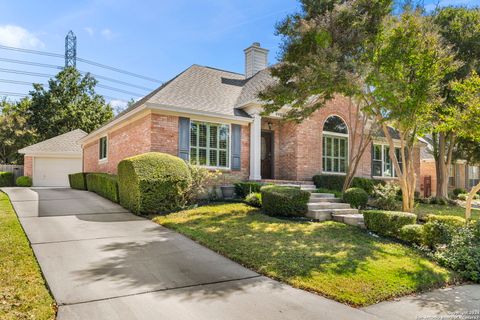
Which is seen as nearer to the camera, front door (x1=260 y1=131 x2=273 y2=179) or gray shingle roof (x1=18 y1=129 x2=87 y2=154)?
front door (x1=260 y1=131 x2=273 y2=179)

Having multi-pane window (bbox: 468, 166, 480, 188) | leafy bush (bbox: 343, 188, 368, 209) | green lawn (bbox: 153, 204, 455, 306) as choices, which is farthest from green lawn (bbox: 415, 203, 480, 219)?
multi-pane window (bbox: 468, 166, 480, 188)

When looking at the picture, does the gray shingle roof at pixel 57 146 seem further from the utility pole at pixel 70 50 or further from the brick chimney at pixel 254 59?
the utility pole at pixel 70 50

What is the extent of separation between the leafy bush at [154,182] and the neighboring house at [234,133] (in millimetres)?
1807

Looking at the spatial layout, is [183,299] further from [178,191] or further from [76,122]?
[76,122]

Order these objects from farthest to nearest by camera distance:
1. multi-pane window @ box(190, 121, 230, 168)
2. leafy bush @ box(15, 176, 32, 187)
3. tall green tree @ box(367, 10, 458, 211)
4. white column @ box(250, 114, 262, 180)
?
leafy bush @ box(15, 176, 32, 187), white column @ box(250, 114, 262, 180), multi-pane window @ box(190, 121, 230, 168), tall green tree @ box(367, 10, 458, 211)

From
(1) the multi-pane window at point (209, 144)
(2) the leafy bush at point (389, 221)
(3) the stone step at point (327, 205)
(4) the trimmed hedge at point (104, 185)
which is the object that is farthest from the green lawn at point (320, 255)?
(1) the multi-pane window at point (209, 144)

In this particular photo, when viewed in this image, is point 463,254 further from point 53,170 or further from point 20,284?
point 53,170

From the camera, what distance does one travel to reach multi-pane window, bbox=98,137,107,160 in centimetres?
1774

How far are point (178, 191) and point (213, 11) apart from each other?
802cm

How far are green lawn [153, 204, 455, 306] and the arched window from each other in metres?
6.43

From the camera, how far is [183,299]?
422 cm

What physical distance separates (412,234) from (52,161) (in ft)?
79.1

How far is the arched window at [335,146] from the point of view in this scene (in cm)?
1542

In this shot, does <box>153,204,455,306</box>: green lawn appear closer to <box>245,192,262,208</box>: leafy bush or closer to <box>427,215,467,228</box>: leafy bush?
<box>427,215,467,228</box>: leafy bush
